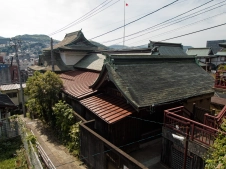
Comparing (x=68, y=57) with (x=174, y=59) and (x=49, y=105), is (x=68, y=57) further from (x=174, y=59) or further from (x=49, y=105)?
(x=174, y=59)

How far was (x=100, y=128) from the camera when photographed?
10891 millimetres

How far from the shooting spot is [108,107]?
10492 mm

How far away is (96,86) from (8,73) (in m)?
35.5

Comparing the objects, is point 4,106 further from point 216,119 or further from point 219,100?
point 219,100

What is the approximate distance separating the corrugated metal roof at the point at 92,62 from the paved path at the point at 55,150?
28.2 ft

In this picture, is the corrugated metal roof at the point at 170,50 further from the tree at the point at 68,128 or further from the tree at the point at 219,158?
the tree at the point at 219,158

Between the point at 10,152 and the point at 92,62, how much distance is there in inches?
514

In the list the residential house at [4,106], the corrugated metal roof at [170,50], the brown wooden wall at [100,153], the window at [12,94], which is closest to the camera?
the brown wooden wall at [100,153]

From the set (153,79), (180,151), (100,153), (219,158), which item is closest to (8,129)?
(100,153)

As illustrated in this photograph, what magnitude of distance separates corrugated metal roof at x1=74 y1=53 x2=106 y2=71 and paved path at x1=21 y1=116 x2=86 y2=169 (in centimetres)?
860

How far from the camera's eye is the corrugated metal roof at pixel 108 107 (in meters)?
9.27

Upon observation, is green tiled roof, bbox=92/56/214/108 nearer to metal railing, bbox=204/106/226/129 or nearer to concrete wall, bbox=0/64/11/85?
→ metal railing, bbox=204/106/226/129

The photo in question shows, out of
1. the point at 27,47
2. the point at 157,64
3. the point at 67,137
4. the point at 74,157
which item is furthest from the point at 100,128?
the point at 27,47

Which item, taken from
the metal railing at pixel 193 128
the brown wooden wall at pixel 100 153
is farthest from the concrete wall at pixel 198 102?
the brown wooden wall at pixel 100 153
